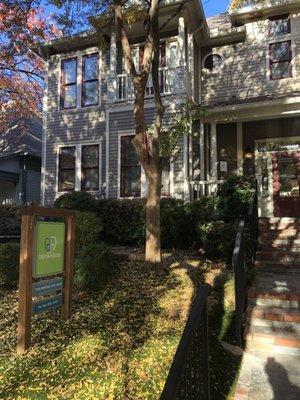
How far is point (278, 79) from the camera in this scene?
1305 cm

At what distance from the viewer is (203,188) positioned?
12625 mm

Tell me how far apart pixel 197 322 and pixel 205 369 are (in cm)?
56

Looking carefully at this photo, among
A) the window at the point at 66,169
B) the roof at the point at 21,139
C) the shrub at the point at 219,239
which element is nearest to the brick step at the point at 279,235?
the shrub at the point at 219,239

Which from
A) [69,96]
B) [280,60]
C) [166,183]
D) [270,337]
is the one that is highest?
[280,60]

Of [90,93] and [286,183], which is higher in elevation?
[90,93]

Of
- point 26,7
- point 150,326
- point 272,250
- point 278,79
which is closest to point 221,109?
point 278,79

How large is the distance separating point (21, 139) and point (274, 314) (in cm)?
1759

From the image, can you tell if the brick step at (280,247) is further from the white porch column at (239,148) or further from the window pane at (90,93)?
the window pane at (90,93)

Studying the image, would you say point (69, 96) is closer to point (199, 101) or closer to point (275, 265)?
point (199, 101)

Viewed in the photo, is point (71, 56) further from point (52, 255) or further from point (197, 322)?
point (197, 322)

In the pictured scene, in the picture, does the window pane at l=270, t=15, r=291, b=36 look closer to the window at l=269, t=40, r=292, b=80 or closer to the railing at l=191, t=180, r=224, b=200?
the window at l=269, t=40, r=292, b=80

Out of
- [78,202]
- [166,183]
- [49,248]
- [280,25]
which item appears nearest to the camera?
[49,248]

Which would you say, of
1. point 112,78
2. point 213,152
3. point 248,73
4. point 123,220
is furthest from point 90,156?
point 248,73

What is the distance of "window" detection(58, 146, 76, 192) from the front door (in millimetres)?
6780
